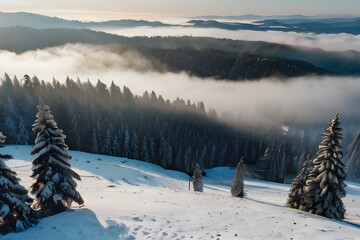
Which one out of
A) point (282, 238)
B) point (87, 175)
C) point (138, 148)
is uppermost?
point (282, 238)

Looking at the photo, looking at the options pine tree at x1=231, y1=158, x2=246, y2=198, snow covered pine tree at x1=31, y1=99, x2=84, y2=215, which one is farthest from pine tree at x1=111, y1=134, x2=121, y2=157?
snow covered pine tree at x1=31, y1=99, x2=84, y2=215

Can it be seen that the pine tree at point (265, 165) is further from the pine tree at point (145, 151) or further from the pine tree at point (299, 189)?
the pine tree at point (299, 189)

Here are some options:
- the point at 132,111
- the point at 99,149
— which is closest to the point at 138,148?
the point at 99,149

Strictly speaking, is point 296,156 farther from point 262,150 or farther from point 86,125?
point 86,125

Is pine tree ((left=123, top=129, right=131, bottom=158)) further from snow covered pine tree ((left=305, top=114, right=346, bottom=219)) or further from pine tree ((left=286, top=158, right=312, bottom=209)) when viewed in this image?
snow covered pine tree ((left=305, top=114, right=346, bottom=219))

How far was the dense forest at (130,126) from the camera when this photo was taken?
89.9 meters

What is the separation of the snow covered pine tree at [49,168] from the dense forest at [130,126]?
6443 centimetres

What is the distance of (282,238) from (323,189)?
53.0ft

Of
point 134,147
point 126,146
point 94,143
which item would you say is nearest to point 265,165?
point 134,147

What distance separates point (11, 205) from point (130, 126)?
83.3 metres

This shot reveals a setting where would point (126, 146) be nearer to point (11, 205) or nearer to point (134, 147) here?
point (134, 147)

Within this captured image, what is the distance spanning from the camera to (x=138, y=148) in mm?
96188

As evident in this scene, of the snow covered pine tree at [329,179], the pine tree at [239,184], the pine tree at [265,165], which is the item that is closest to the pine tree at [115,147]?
the pine tree at [239,184]

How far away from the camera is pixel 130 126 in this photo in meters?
104
